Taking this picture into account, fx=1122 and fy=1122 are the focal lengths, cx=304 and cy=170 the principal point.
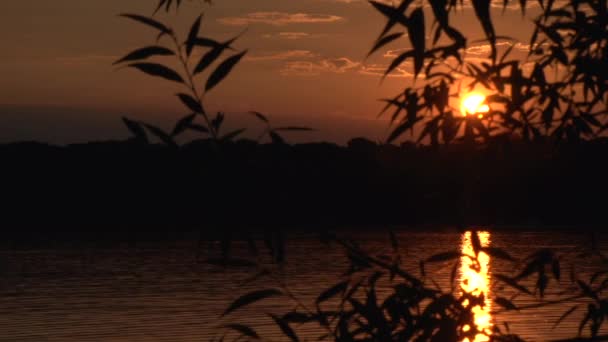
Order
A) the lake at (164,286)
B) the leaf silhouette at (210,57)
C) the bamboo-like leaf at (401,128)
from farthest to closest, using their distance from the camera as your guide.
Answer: the lake at (164,286) → the bamboo-like leaf at (401,128) → the leaf silhouette at (210,57)

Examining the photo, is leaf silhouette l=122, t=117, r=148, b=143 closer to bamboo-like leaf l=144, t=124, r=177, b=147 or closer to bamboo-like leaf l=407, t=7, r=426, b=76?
bamboo-like leaf l=144, t=124, r=177, b=147

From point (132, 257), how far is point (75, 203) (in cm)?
2839

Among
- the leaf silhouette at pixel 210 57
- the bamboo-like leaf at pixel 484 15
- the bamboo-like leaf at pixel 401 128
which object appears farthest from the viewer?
the bamboo-like leaf at pixel 401 128

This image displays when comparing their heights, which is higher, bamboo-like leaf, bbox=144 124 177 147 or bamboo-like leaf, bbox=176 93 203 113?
bamboo-like leaf, bbox=176 93 203 113

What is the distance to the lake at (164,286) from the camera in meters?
28.7

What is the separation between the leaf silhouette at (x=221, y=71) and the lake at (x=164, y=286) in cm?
1143

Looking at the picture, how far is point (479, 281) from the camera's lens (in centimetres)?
2748

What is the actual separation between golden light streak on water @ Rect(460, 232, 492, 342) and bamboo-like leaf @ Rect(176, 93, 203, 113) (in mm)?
1520

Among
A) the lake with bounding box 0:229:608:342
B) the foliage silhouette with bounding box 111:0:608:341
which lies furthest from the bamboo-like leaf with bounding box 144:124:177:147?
the lake with bounding box 0:229:608:342

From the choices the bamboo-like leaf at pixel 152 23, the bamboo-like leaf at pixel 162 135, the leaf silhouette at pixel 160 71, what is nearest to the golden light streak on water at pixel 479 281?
the bamboo-like leaf at pixel 162 135

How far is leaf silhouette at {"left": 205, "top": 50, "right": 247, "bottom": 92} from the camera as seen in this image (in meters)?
4.57

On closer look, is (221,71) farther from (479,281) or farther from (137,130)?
(479,281)

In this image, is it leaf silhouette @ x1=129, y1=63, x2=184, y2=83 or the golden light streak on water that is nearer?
leaf silhouette @ x1=129, y1=63, x2=184, y2=83

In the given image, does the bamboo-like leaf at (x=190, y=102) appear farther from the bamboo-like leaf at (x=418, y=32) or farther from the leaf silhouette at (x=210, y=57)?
the bamboo-like leaf at (x=418, y=32)
